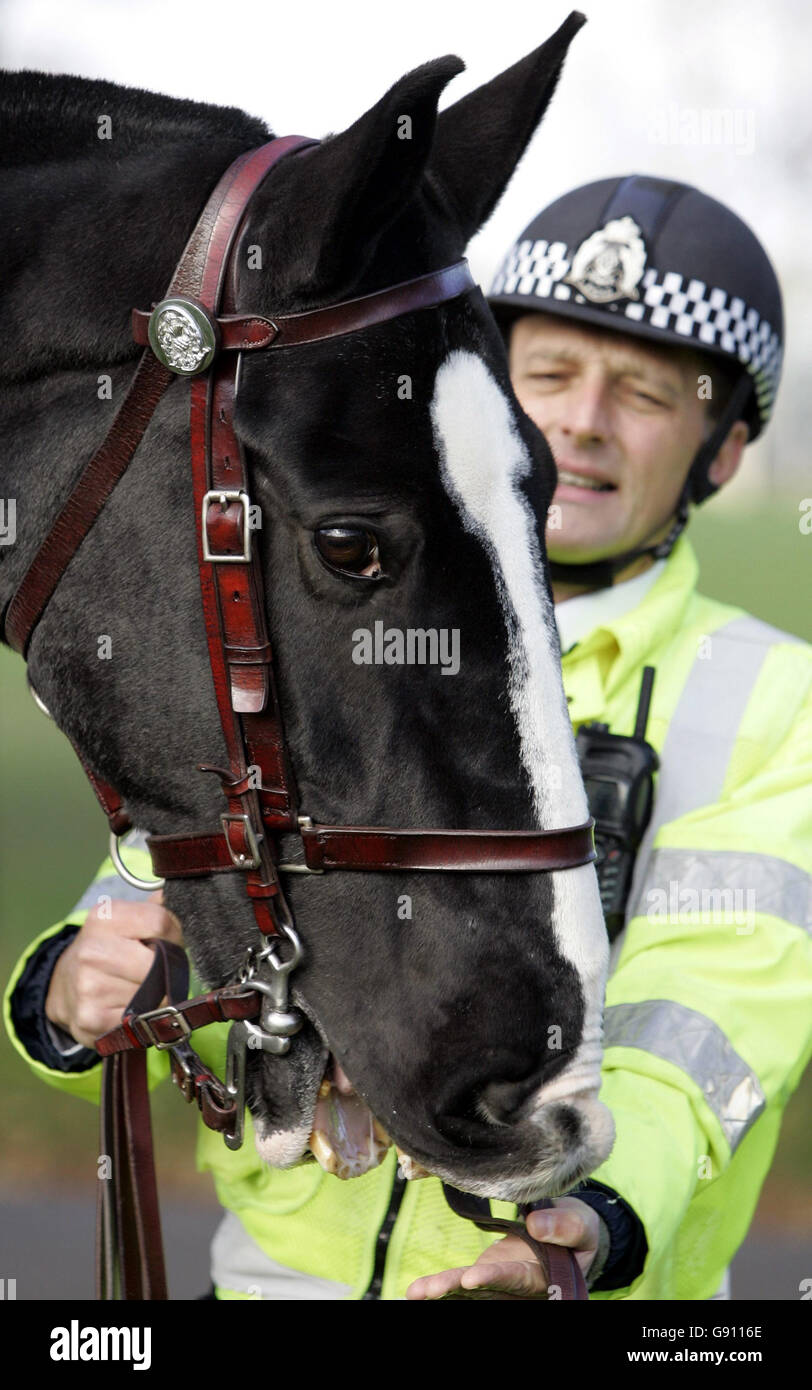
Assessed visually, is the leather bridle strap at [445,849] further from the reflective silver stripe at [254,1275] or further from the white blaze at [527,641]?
the reflective silver stripe at [254,1275]

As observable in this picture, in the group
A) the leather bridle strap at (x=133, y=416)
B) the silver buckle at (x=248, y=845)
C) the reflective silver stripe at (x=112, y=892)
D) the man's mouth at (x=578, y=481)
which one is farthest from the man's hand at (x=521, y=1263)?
the man's mouth at (x=578, y=481)

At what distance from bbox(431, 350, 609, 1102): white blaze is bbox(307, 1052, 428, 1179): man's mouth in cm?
Answer: 36

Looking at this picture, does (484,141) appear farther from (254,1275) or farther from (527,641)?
(254,1275)

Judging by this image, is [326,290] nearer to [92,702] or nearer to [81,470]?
[81,470]

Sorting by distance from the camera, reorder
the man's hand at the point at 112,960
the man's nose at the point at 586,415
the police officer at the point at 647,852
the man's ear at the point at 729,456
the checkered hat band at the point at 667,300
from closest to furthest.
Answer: the police officer at the point at 647,852
the man's hand at the point at 112,960
the man's nose at the point at 586,415
the checkered hat band at the point at 667,300
the man's ear at the point at 729,456

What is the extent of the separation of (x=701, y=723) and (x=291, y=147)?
1556 mm

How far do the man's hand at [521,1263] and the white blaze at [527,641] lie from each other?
295mm

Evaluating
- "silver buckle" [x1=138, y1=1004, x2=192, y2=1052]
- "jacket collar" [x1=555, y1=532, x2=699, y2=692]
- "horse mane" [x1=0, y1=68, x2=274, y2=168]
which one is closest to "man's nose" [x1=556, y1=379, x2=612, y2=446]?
"jacket collar" [x1=555, y1=532, x2=699, y2=692]

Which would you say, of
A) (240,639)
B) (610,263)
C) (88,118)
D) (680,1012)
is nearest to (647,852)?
(680,1012)

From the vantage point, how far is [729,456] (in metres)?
3.92

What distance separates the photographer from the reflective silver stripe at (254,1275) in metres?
2.75

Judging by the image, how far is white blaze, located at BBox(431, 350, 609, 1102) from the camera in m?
1.96

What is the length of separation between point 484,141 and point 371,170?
55 centimetres
